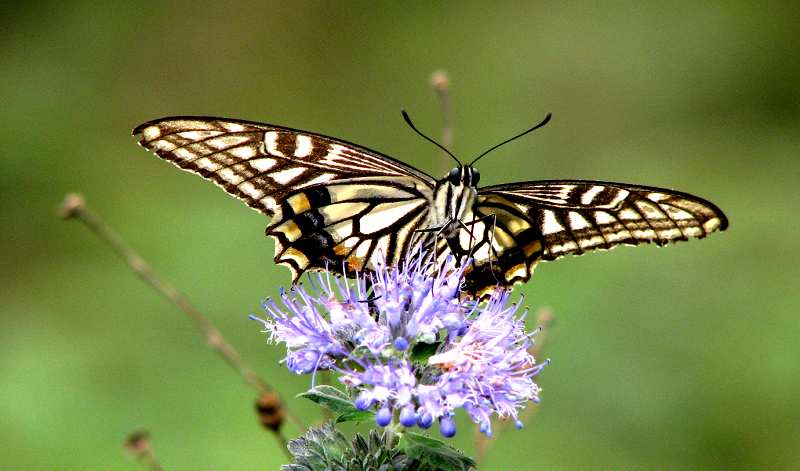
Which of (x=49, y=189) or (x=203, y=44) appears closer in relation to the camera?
(x=49, y=189)

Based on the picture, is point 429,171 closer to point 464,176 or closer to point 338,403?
point 464,176

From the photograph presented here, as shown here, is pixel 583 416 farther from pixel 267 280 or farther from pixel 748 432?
pixel 267 280

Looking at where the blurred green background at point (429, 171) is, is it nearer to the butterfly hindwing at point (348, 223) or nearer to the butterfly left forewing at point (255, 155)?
the butterfly hindwing at point (348, 223)

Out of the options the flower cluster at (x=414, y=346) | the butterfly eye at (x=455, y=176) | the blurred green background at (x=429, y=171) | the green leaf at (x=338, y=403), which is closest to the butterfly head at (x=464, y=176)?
the butterfly eye at (x=455, y=176)

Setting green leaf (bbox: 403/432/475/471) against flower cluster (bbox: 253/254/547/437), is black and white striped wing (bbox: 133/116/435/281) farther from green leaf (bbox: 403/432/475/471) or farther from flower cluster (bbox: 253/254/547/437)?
green leaf (bbox: 403/432/475/471)

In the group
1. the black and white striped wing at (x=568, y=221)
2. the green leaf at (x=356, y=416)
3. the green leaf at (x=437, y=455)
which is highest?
the black and white striped wing at (x=568, y=221)

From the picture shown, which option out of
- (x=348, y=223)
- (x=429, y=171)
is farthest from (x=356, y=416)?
(x=429, y=171)

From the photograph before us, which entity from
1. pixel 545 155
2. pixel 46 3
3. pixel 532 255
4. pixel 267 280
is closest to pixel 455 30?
pixel 545 155
